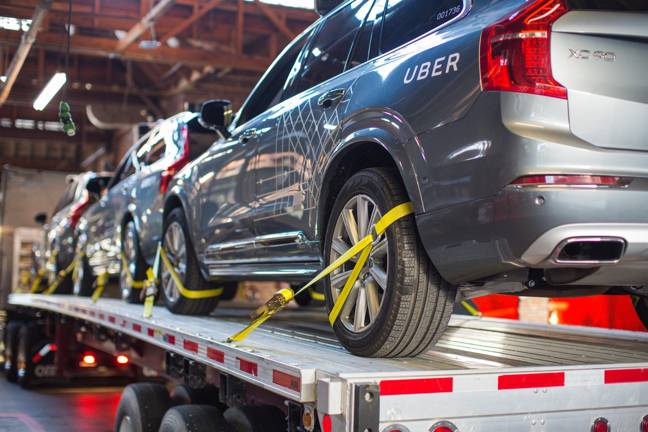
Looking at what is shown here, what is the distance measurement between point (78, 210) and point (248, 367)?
790 cm

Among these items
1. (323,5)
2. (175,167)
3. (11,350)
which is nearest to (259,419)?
(323,5)

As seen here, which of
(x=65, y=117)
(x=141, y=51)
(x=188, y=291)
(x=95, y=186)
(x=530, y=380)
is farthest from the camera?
(x=141, y=51)

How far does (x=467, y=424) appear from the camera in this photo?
2.42 m

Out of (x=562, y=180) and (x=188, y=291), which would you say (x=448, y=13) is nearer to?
(x=562, y=180)

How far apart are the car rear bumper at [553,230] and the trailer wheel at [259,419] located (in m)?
0.99

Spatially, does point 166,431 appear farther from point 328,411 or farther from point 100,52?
point 100,52

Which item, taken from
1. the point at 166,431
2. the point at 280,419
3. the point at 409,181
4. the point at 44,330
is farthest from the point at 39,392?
the point at 409,181

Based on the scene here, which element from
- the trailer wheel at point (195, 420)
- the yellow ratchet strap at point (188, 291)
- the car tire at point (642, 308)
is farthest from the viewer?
the yellow ratchet strap at point (188, 291)

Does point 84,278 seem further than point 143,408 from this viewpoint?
Yes

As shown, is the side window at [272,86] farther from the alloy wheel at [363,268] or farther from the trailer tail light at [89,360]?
the trailer tail light at [89,360]

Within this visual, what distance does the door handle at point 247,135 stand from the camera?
440 cm

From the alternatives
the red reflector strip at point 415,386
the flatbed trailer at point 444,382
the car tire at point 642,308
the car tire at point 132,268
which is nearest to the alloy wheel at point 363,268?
the flatbed trailer at point 444,382

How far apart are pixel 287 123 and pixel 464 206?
1.50 m

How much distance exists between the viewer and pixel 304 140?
3.72 meters
